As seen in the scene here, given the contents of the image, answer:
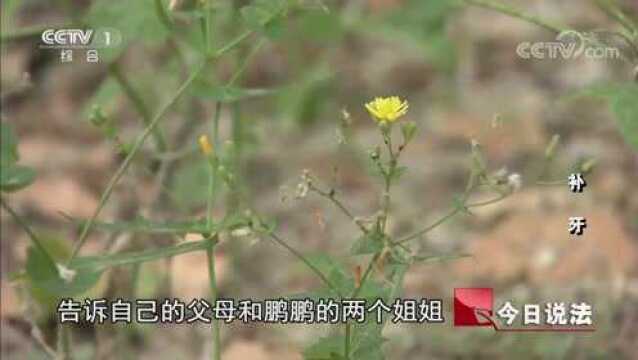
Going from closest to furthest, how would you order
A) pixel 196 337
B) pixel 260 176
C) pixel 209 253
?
pixel 209 253 < pixel 196 337 < pixel 260 176

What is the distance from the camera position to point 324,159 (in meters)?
3.21

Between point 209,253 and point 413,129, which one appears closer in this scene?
point 413,129

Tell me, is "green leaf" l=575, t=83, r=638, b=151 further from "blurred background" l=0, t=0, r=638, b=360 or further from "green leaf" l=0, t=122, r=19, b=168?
"green leaf" l=0, t=122, r=19, b=168

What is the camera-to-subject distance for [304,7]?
190 cm

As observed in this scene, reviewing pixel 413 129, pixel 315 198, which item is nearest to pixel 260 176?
pixel 315 198

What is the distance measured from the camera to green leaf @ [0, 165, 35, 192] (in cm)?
195

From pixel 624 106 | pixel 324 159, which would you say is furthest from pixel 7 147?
pixel 324 159

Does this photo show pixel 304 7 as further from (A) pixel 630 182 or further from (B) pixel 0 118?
(A) pixel 630 182

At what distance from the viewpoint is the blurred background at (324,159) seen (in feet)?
7.72

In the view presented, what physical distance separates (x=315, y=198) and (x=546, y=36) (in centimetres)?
70

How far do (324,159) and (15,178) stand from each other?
1.30m


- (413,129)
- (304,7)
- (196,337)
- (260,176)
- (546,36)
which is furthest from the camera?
(546,36)

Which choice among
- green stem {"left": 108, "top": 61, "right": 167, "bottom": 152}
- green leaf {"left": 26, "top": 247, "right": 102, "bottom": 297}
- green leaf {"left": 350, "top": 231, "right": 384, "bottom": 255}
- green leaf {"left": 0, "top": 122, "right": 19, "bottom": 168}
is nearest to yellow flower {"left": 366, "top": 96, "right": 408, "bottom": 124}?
green leaf {"left": 350, "top": 231, "right": 384, "bottom": 255}

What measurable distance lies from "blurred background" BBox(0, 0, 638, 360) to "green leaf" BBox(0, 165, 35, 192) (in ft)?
0.35
